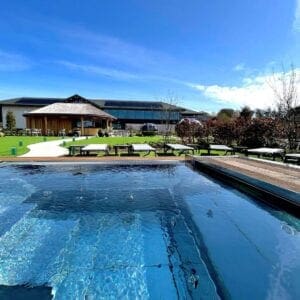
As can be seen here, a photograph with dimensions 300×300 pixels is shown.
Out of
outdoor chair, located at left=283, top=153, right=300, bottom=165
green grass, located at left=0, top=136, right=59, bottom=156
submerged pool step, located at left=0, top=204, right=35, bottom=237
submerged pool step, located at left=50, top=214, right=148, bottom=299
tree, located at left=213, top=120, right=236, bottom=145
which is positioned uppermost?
tree, located at left=213, top=120, right=236, bottom=145

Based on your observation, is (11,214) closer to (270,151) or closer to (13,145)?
(270,151)

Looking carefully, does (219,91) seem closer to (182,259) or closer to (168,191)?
(168,191)

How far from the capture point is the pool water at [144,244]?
12.0 ft

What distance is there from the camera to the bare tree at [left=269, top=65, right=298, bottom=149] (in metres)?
19.0

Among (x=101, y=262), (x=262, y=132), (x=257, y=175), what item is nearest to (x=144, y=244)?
(x=101, y=262)

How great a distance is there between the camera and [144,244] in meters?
4.94

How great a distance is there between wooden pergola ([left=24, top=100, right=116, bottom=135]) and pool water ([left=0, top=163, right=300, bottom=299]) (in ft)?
98.4

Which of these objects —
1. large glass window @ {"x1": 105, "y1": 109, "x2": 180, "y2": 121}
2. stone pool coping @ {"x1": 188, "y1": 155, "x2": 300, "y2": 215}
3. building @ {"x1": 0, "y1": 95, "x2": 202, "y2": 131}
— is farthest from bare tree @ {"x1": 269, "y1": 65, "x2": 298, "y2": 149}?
large glass window @ {"x1": 105, "y1": 109, "x2": 180, "y2": 121}

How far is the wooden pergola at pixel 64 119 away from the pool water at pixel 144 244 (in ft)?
98.4

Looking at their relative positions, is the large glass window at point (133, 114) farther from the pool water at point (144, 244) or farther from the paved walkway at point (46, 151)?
the pool water at point (144, 244)

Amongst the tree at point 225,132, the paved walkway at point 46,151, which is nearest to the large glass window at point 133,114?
the tree at point 225,132

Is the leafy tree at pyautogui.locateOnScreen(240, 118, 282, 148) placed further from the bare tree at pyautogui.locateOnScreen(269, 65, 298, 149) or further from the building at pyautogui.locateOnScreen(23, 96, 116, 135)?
the building at pyautogui.locateOnScreen(23, 96, 116, 135)

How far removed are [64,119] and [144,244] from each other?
119 ft

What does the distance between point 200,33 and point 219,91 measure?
18599mm
